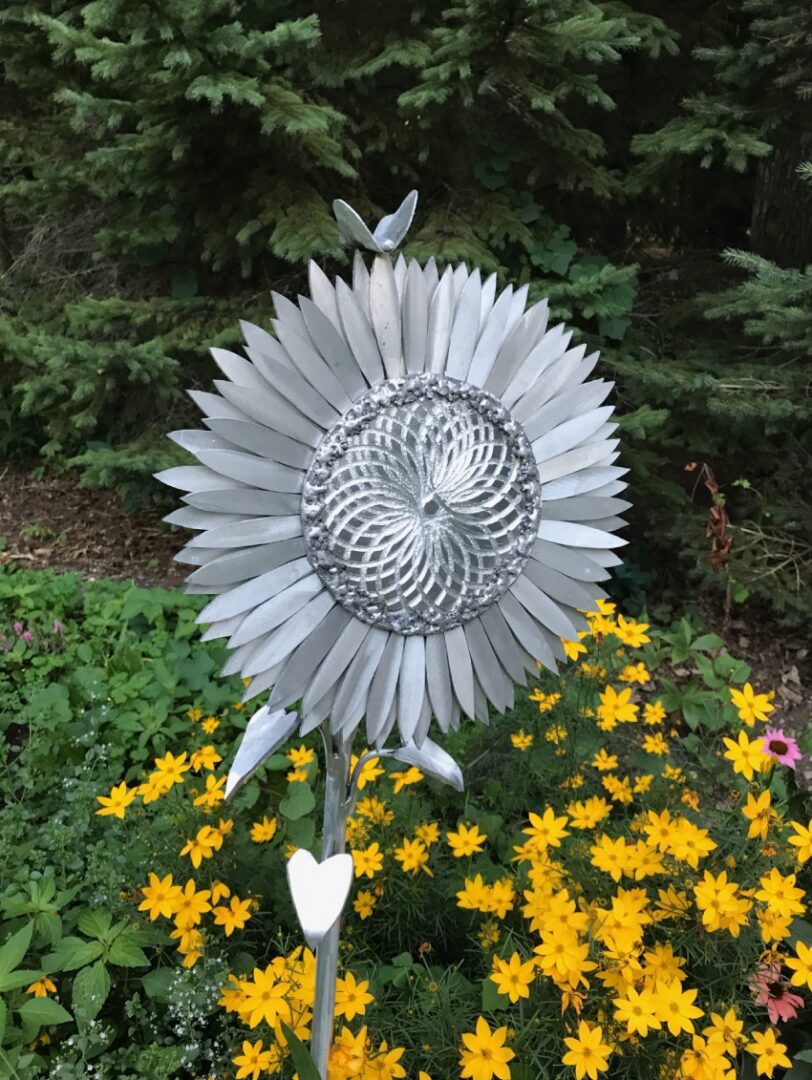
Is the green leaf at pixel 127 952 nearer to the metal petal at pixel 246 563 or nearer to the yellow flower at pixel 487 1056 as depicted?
the yellow flower at pixel 487 1056

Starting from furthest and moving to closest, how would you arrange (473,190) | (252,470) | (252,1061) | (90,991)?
1. (473,190)
2. (90,991)
3. (252,1061)
4. (252,470)

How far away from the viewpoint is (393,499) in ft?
2.47

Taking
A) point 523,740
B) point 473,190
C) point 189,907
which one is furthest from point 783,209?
point 189,907

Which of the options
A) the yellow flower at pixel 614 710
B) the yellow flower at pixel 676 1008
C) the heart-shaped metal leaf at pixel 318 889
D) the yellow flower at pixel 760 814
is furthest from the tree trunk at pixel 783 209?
the heart-shaped metal leaf at pixel 318 889

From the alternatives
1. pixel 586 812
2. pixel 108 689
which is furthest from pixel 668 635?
pixel 108 689

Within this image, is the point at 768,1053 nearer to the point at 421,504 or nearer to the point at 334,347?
the point at 421,504

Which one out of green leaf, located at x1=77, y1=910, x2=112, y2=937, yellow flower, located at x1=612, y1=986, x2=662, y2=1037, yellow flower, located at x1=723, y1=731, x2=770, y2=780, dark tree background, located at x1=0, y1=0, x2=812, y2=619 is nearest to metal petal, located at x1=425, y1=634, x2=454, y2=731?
yellow flower, located at x1=612, y1=986, x2=662, y2=1037

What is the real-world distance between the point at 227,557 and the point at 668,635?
217 cm

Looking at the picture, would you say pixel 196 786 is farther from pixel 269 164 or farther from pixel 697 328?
pixel 697 328

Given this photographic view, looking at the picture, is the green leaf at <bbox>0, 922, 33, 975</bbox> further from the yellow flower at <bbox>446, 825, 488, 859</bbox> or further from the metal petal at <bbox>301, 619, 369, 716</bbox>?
the metal petal at <bbox>301, 619, 369, 716</bbox>

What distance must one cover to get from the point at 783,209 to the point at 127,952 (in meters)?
3.35

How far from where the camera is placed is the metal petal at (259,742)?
0.88m

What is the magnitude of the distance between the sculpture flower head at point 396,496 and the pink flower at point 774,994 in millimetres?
775

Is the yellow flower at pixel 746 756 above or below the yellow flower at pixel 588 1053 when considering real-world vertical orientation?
above
